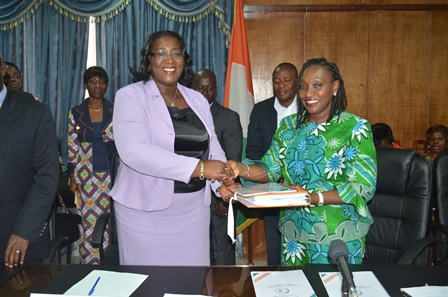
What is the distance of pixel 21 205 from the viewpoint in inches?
77.4

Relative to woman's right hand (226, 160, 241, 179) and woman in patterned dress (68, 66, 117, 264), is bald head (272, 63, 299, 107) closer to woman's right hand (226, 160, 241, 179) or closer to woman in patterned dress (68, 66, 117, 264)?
woman in patterned dress (68, 66, 117, 264)

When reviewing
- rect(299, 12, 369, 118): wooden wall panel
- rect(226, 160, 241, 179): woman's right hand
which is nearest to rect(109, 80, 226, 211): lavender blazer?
rect(226, 160, 241, 179): woman's right hand

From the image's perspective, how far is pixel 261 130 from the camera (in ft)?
12.5

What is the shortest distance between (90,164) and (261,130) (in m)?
1.50

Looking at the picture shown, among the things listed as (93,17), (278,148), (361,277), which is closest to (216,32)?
(93,17)

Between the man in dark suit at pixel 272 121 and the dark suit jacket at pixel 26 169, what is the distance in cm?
201

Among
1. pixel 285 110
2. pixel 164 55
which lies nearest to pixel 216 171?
pixel 164 55

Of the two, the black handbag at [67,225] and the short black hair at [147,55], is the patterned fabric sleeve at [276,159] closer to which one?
the short black hair at [147,55]

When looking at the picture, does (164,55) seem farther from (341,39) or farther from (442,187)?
(341,39)

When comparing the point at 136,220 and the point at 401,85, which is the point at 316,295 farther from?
the point at 401,85

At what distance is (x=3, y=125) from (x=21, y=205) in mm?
356

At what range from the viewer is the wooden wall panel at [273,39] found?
15.7 feet

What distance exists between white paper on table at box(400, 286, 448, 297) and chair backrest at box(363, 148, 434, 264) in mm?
652

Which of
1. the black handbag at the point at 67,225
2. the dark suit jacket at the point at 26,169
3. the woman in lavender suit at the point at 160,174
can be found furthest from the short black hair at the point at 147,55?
the black handbag at the point at 67,225
